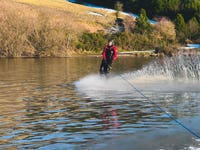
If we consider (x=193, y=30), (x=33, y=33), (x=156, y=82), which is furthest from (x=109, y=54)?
(x=193, y=30)

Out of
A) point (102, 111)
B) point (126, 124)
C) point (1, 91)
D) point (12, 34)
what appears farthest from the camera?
point (12, 34)

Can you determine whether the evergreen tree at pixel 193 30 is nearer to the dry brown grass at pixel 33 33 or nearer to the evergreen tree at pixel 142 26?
the evergreen tree at pixel 142 26

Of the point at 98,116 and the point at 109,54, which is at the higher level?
the point at 109,54

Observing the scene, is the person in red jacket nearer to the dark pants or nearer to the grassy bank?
the dark pants

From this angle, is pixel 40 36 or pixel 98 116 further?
pixel 40 36

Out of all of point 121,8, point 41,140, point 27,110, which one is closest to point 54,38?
point 27,110

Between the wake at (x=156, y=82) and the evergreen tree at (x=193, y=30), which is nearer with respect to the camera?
the wake at (x=156, y=82)

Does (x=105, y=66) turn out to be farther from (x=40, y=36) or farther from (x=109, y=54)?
(x=40, y=36)

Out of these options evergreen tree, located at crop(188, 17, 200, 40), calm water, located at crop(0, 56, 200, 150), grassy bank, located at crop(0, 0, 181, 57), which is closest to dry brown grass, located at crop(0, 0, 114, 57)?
grassy bank, located at crop(0, 0, 181, 57)

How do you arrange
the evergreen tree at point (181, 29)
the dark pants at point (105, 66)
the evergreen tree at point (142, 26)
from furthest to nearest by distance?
the evergreen tree at point (181, 29), the evergreen tree at point (142, 26), the dark pants at point (105, 66)

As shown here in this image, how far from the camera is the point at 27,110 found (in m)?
11.5

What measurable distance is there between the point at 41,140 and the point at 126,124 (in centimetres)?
217

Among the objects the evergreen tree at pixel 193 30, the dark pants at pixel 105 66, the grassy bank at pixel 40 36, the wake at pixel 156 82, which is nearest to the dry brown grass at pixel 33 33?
the grassy bank at pixel 40 36

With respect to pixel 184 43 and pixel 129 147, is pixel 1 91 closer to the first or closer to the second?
pixel 129 147
